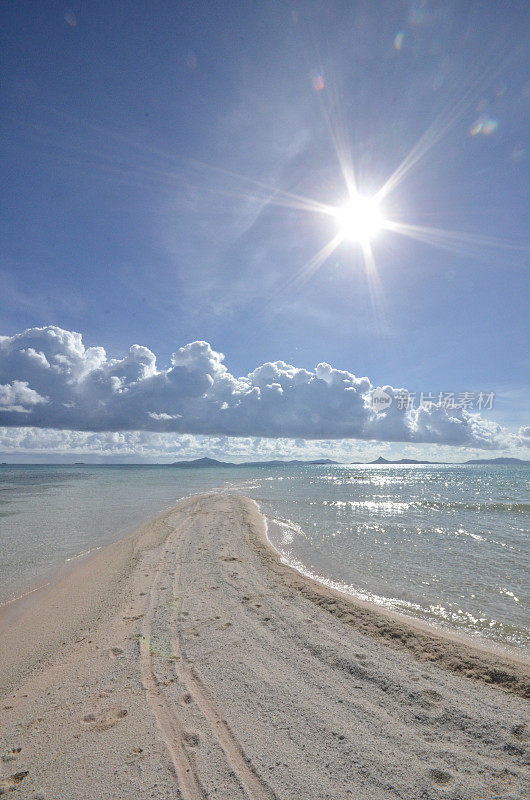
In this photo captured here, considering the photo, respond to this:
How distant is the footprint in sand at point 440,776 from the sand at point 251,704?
26mm

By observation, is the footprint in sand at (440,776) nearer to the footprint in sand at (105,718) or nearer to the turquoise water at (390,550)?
the footprint in sand at (105,718)

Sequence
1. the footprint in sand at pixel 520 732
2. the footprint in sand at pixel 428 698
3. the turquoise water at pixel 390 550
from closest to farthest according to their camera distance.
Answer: the footprint in sand at pixel 520 732 → the footprint in sand at pixel 428 698 → the turquoise water at pixel 390 550

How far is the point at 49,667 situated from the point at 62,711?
1765 millimetres

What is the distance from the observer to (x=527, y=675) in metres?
6.15

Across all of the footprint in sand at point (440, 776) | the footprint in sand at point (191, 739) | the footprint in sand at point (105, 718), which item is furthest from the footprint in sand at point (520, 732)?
the footprint in sand at point (105, 718)

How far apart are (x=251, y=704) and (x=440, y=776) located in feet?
8.41

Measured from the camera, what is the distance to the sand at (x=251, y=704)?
4.00m

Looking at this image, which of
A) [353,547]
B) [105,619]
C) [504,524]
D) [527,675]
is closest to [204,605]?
[105,619]

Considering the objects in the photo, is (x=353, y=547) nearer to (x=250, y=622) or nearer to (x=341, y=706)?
(x=250, y=622)

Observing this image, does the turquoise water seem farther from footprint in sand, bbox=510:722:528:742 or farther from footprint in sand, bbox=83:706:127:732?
footprint in sand, bbox=83:706:127:732

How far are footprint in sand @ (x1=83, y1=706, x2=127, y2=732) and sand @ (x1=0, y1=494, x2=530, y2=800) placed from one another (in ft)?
0.07

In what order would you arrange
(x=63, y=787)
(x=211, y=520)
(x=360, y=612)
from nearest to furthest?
1. (x=63, y=787)
2. (x=360, y=612)
3. (x=211, y=520)

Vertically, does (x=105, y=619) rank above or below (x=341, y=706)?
below

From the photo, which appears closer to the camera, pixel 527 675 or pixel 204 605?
pixel 527 675
